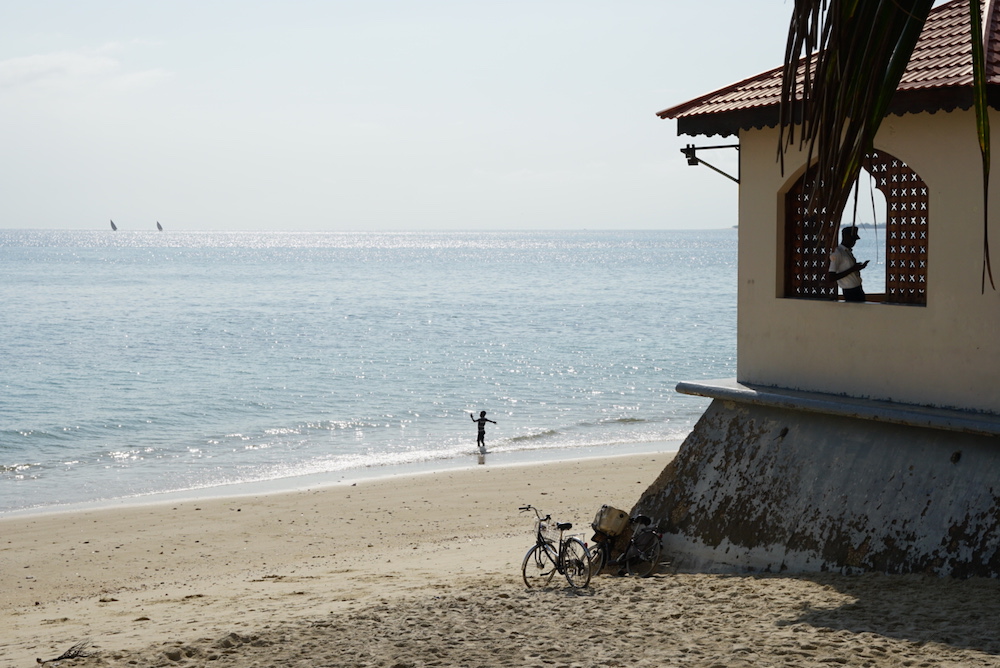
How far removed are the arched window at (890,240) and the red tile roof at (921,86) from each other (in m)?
0.74

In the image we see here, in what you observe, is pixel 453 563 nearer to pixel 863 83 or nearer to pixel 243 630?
pixel 243 630

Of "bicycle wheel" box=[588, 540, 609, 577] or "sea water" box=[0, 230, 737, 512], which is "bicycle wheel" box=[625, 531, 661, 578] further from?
"sea water" box=[0, 230, 737, 512]

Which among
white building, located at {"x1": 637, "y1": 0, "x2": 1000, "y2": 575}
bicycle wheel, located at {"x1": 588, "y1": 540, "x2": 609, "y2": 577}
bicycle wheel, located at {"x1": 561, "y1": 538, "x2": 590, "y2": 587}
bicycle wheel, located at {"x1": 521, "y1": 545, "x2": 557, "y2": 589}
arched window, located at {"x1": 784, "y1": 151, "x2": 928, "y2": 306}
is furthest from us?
bicycle wheel, located at {"x1": 588, "y1": 540, "x2": 609, "y2": 577}

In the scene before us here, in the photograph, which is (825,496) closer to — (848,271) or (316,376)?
(848,271)

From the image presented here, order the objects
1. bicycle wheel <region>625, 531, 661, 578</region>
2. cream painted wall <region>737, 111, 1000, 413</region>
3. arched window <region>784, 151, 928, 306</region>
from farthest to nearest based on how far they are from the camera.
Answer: bicycle wheel <region>625, 531, 661, 578</region> < arched window <region>784, 151, 928, 306</region> < cream painted wall <region>737, 111, 1000, 413</region>

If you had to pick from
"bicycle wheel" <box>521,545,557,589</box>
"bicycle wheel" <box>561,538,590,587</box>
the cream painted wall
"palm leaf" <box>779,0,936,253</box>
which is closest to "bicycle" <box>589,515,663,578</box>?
"bicycle wheel" <box>521,545,557,589</box>

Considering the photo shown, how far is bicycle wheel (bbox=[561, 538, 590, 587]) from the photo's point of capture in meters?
9.03

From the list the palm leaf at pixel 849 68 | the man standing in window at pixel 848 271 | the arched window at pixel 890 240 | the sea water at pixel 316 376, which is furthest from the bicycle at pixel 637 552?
the sea water at pixel 316 376

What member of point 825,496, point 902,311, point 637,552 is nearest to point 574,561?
point 637,552

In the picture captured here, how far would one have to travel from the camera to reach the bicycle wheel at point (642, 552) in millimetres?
9781

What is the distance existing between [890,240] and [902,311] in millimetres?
821

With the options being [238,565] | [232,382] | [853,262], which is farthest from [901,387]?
[232,382]

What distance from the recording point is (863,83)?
270cm

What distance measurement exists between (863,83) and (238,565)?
12.2m
